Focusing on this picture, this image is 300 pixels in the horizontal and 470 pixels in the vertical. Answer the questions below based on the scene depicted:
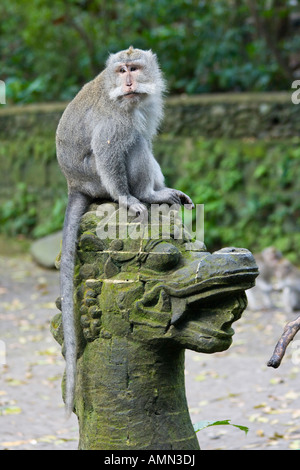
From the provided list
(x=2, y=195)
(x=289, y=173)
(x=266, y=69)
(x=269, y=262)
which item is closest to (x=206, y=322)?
(x=269, y=262)

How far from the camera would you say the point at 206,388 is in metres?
6.16

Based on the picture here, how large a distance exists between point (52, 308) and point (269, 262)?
2.70 metres

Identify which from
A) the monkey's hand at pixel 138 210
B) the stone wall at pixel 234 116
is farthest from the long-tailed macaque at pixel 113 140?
the stone wall at pixel 234 116

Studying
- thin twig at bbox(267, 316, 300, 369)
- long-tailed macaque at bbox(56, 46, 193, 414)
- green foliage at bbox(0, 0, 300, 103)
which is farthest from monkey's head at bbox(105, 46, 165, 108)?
green foliage at bbox(0, 0, 300, 103)

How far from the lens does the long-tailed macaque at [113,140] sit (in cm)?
385

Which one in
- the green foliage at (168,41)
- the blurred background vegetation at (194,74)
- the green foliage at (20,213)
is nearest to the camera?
the blurred background vegetation at (194,74)

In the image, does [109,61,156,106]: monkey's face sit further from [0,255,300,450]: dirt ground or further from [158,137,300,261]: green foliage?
[158,137,300,261]: green foliage

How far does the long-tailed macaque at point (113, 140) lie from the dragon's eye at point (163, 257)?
1.85ft

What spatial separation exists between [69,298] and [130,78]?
1.26m

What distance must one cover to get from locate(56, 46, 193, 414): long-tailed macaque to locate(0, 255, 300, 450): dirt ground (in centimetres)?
192

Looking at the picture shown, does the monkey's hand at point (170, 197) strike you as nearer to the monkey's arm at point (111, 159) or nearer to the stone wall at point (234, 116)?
the monkey's arm at point (111, 159)

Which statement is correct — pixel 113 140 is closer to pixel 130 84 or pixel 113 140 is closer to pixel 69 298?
pixel 130 84

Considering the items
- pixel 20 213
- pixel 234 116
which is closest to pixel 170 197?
pixel 234 116

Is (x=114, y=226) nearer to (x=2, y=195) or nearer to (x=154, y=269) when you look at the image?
(x=154, y=269)
